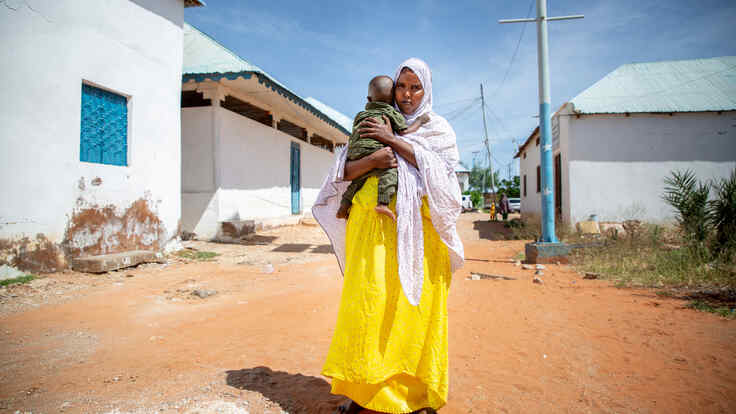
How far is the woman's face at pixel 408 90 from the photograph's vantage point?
69.5 inches

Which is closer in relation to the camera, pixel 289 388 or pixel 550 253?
pixel 289 388

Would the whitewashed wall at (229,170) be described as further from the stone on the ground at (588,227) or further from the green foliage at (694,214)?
the green foliage at (694,214)

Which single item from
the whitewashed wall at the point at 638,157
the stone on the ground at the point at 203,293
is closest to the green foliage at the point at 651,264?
the whitewashed wall at the point at 638,157

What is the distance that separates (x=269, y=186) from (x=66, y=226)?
5666 millimetres

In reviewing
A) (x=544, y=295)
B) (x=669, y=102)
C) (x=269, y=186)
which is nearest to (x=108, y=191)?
(x=269, y=186)

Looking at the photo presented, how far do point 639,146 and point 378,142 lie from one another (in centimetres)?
1023

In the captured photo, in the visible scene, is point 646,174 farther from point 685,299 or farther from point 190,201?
point 190,201

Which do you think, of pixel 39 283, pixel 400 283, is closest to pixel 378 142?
pixel 400 283

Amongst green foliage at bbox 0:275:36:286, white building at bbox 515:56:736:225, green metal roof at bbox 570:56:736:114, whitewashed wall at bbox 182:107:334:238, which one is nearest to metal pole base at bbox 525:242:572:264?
white building at bbox 515:56:736:225

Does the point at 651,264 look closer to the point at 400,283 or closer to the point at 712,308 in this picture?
the point at 712,308

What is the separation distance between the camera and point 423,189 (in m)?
1.64

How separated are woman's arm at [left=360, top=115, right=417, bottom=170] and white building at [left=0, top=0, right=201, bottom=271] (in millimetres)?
4697

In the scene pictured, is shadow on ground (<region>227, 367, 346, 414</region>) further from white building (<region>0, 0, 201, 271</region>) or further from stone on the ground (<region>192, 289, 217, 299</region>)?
white building (<region>0, 0, 201, 271</region>)

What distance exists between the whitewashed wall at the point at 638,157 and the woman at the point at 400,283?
29.7ft
